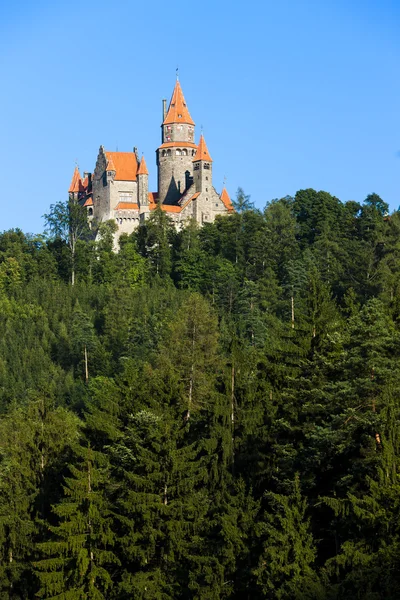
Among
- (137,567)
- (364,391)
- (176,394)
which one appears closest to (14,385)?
(176,394)

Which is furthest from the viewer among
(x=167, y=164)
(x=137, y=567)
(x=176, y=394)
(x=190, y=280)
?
(x=167, y=164)

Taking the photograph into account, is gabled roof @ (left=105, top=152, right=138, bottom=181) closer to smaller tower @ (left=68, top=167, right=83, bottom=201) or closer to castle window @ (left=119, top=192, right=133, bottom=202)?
castle window @ (left=119, top=192, right=133, bottom=202)

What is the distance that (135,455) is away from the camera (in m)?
43.7

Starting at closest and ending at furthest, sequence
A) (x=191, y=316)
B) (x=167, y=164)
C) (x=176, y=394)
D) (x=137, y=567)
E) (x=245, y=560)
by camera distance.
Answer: (x=245, y=560)
(x=137, y=567)
(x=176, y=394)
(x=191, y=316)
(x=167, y=164)

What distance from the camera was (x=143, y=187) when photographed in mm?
110500

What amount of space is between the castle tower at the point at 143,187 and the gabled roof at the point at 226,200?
700 centimetres

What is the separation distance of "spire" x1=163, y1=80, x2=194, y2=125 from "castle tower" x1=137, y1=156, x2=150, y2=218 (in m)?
6.02

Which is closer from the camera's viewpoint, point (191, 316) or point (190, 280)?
point (191, 316)

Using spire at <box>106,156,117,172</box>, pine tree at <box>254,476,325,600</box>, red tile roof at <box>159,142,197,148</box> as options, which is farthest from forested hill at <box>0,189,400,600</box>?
red tile roof at <box>159,142,197,148</box>

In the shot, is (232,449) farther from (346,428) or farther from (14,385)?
(14,385)

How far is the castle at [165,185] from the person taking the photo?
356 feet

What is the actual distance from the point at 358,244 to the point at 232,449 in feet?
155

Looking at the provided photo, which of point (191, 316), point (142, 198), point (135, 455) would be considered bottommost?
point (135, 455)

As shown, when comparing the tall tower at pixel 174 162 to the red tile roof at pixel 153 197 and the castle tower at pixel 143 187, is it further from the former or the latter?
the castle tower at pixel 143 187
